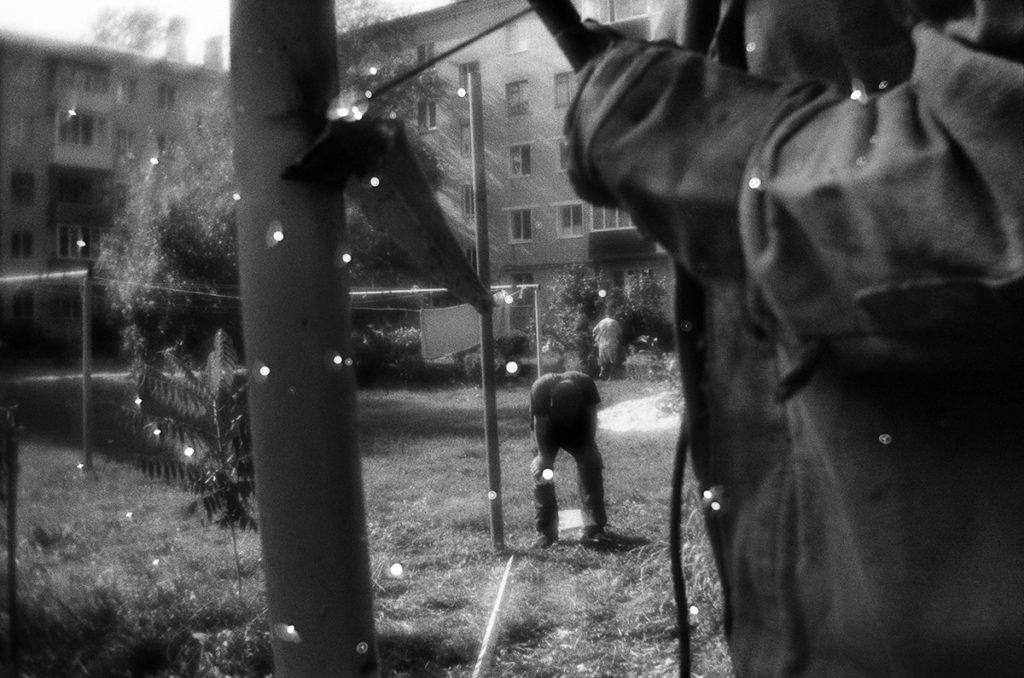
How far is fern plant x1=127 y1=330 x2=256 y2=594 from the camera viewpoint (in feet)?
8.27

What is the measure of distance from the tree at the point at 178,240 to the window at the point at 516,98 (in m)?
0.38

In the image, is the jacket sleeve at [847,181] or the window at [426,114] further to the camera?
the window at [426,114]

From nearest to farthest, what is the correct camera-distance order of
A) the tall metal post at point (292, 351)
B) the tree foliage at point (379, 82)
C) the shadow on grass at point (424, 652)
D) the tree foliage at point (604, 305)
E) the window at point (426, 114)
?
the tall metal post at point (292, 351) < the tree foliage at point (379, 82) < the window at point (426, 114) < the tree foliage at point (604, 305) < the shadow on grass at point (424, 652)

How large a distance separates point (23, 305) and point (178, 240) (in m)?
0.89

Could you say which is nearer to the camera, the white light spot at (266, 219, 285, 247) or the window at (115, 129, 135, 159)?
the white light spot at (266, 219, 285, 247)

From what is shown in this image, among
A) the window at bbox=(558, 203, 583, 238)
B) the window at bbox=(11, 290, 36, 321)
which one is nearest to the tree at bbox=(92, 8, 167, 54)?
the window at bbox=(11, 290, 36, 321)

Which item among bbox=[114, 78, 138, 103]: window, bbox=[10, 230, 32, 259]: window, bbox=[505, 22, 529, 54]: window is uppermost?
bbox=[505, 22, 529, 54]: window

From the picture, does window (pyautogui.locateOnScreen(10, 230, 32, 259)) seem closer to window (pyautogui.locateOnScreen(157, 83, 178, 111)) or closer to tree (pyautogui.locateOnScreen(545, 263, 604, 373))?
window (pyautogui.locateOnScreen(157, 83, 178, 111))

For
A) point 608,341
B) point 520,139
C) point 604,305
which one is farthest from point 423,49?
point 608,341

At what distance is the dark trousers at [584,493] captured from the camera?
345 centimetres

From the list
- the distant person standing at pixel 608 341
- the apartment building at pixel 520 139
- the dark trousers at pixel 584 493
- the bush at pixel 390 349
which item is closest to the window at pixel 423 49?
the apartment building at pixel 520 139

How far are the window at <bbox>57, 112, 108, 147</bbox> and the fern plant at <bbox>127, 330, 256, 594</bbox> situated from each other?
5.07 ft

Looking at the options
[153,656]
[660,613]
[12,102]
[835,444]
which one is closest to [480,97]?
[12,102]

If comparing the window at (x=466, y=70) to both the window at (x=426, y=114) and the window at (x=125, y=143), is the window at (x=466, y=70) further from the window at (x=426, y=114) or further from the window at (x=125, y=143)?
the window at (x=125, y=143)
